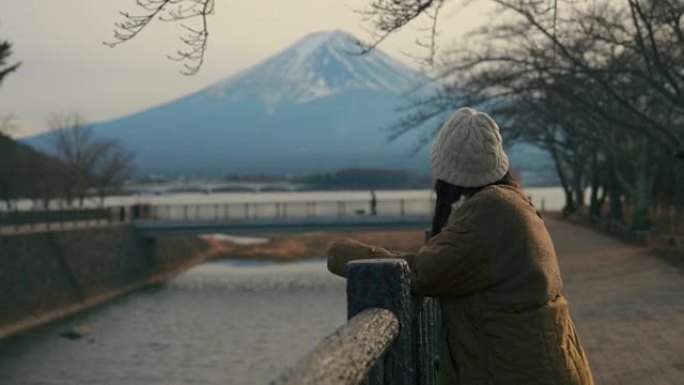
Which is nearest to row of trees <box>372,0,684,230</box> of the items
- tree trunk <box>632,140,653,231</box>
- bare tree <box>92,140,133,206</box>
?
tree trunk <box>632,140,653,231</box>

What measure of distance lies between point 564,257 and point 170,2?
19154 mm

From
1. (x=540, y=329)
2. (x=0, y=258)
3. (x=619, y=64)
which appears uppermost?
(x=619, y=64)

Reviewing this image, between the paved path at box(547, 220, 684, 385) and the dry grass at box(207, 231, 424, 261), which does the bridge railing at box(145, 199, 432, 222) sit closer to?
the dry grass at box(207, 231, 424, 261)

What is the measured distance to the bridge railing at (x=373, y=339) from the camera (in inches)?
70.6

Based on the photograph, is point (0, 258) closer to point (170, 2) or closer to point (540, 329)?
point (170, 2)

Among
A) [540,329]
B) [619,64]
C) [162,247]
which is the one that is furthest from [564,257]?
[162,247]

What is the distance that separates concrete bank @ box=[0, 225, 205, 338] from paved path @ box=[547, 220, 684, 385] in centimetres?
1565

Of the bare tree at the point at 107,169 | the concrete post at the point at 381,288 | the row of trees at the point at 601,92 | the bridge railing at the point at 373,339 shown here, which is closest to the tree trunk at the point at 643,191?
the row of trees at the point at 601,92

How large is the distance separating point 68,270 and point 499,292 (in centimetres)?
3174

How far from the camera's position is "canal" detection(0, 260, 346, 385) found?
2139cm

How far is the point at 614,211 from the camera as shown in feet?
121

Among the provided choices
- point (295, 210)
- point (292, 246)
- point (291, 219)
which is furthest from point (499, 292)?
point (292, 246)

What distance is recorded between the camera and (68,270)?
32875mm

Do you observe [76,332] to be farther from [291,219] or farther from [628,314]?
[628,314]
